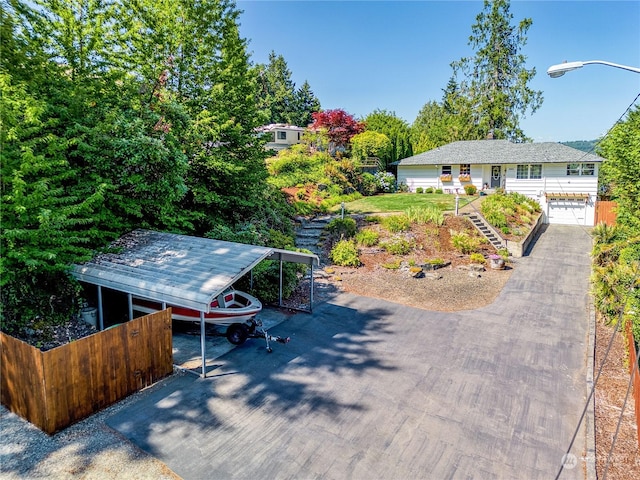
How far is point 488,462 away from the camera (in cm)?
590

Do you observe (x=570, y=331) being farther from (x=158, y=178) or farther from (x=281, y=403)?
(x=158, y=178)

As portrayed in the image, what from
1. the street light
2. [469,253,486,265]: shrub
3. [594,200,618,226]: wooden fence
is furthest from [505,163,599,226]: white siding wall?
the street light

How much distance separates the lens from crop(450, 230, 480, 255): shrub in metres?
18.6

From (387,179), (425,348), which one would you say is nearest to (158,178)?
(425,348)

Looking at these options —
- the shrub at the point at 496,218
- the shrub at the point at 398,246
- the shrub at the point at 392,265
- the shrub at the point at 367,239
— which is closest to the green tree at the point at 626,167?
the shrub at the point at 392,265

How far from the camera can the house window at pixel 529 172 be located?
94.0 feet

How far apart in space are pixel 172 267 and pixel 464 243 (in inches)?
558

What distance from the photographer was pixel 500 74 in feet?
144

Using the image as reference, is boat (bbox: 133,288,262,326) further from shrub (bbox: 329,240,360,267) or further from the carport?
shrub (bbox: 329,240,360,267)

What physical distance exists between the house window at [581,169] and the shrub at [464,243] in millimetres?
13835

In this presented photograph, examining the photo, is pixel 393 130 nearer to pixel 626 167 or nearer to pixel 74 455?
pixel 626 167

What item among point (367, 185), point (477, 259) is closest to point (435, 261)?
point (477, 259)

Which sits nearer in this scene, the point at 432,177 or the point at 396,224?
the point at 396,224

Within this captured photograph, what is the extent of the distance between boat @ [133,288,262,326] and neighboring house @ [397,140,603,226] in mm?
25941
